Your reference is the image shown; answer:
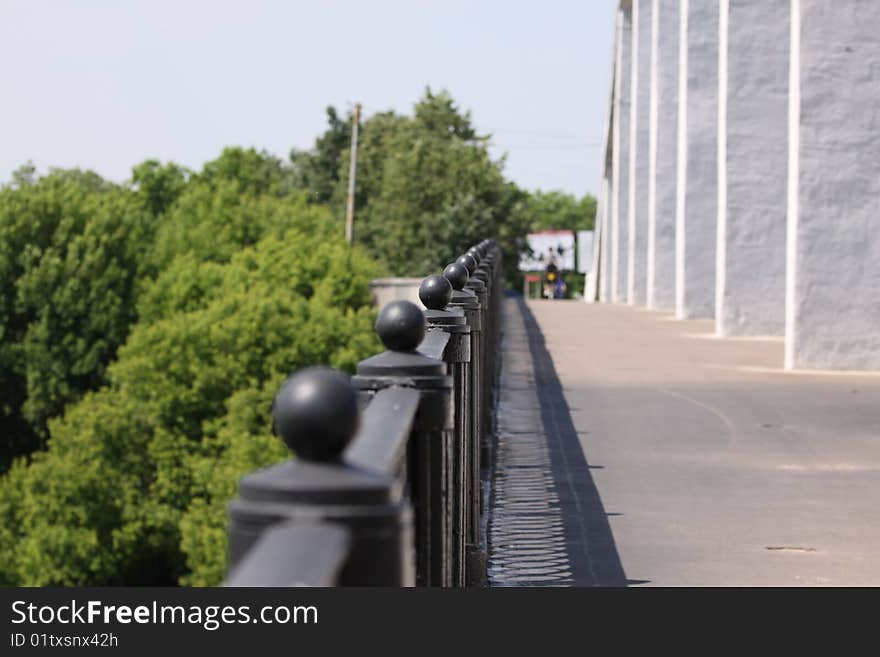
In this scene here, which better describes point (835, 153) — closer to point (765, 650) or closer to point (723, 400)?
point (723, 400)

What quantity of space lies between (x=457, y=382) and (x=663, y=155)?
33.2 metres

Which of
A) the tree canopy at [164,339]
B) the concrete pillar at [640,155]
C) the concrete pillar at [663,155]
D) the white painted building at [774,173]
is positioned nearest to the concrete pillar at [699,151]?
the white painted building at [774,173]

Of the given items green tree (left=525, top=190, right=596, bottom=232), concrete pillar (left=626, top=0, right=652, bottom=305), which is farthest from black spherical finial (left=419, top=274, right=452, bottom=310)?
green tree (left=525, top=190, right=596, bottom=232)

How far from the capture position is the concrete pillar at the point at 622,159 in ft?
179

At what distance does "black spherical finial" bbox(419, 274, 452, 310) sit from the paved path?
1.23 metres

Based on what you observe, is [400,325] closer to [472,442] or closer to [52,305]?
[472,442]

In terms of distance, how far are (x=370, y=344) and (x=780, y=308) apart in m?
32.9

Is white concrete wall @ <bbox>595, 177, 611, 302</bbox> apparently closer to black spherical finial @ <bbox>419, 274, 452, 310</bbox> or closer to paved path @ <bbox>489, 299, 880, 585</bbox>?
paved path @ <bbox>489, 299, 880, 585</bbox>

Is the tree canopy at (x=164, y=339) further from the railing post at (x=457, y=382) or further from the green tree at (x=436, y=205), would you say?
the railing post at (x=457, y=382)

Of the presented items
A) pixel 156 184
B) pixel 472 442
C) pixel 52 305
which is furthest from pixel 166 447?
pixel 472 442

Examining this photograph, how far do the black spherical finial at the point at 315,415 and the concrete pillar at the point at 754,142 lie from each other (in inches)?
898

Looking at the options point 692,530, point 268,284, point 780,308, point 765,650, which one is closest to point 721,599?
point 765,650

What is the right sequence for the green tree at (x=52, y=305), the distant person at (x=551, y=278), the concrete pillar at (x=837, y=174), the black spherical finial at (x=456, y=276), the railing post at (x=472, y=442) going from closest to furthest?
1. the railing post at (x=472, y=442)
2. the black spherical finial at (x=456, y=276)
3. the concrete pillar at (x=837, y=174)
4. the green tree at (x=52, y=305)
5. the distant person at (x=551, y=278)

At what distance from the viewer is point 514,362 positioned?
722 inches
